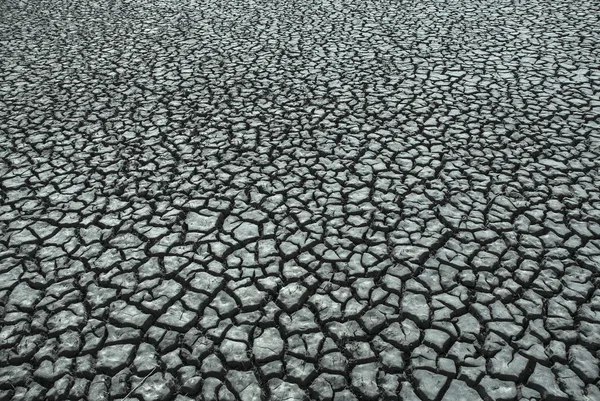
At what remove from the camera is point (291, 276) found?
2.34 m

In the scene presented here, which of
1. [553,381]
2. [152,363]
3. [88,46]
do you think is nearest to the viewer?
[553,381]

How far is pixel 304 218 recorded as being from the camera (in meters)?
2.70

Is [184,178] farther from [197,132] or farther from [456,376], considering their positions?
[456,376]

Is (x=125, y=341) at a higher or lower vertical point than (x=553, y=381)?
lower

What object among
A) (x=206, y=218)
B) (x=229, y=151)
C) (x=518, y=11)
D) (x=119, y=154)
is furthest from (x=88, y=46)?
(x=518, y=11)

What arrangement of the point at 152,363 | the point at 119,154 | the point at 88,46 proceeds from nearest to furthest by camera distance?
the point at 152,363 → the point at 119,154 → the point at 88,46

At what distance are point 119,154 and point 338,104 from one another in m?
1.65

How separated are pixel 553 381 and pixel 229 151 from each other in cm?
Result: 227

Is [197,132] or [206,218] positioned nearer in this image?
[206,218]

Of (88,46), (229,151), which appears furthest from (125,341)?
(88,46)

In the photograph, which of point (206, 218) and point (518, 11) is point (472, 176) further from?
point (518, 11)

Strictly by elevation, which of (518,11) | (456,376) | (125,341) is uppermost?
(518,11)

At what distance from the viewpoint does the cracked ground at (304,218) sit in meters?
1.93

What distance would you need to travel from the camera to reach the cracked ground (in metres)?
1.93
